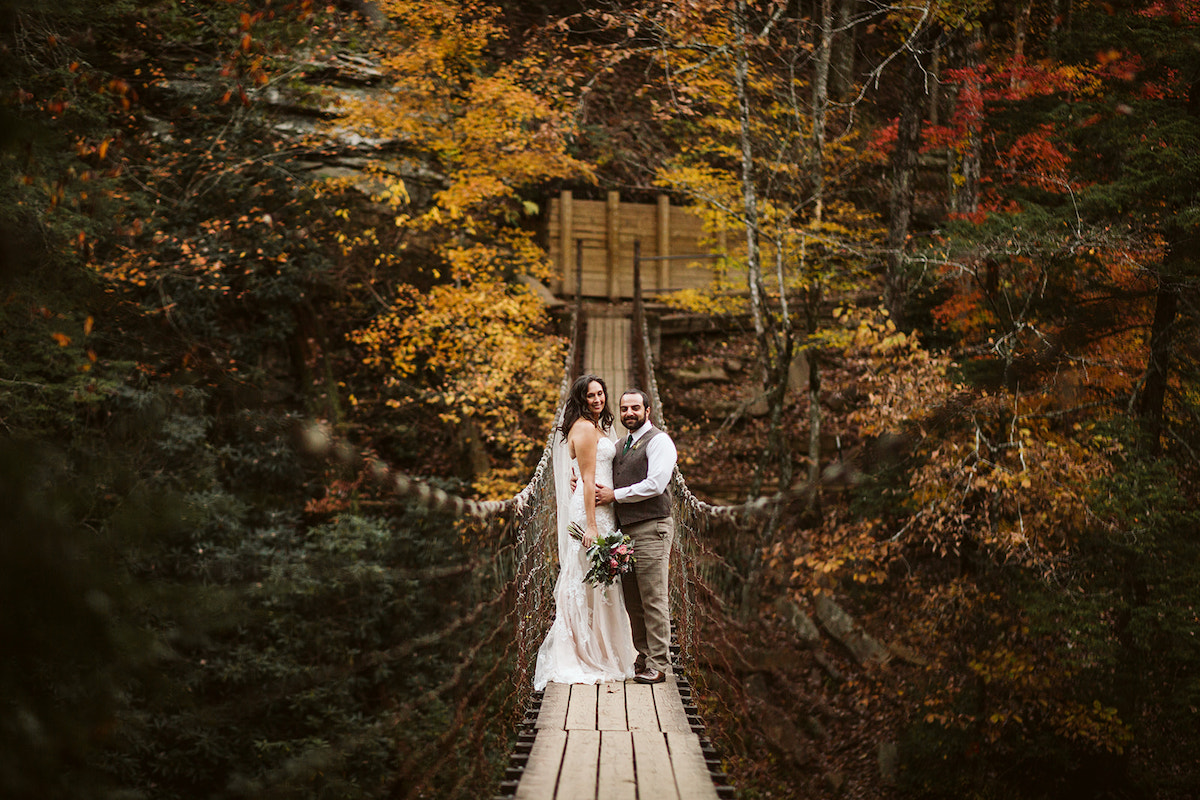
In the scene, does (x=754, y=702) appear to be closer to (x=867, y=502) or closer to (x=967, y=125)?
(x=867, y=502)

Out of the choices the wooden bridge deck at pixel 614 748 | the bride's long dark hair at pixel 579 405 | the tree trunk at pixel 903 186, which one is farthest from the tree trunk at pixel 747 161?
the wooden bridge deck at pixel 614 748

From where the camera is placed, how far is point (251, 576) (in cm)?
700

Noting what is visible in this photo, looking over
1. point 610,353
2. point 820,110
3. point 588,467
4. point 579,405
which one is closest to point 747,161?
point 820,110

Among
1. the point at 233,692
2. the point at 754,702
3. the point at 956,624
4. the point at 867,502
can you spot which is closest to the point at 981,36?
the point at 867,502

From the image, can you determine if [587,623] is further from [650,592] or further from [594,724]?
[594,724]

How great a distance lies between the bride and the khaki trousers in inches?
2.1

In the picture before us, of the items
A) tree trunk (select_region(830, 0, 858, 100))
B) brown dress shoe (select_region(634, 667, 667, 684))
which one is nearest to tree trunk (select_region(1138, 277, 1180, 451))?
brown dress shoe (select_region(634, 667, 667, 684))

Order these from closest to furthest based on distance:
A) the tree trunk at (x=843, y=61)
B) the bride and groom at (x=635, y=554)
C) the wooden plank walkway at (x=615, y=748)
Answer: the wooden plank walkway at (x=615, y=748)
the bride and groom at (x=635, y=554)
the tree trunk at (x=843, y=61)

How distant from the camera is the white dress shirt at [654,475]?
136 inches

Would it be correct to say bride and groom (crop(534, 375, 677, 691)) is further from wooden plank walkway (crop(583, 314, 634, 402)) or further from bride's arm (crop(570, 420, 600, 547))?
wooden plank walkway (crop(583, 314, 634, 402))

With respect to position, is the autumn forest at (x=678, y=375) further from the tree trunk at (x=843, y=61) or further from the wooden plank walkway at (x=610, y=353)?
the wooden plank walkway at (x=610, y=353)

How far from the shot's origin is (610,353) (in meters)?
10.0

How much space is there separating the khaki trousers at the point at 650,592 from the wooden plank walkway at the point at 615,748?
157 mm

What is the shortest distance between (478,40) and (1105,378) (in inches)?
285
